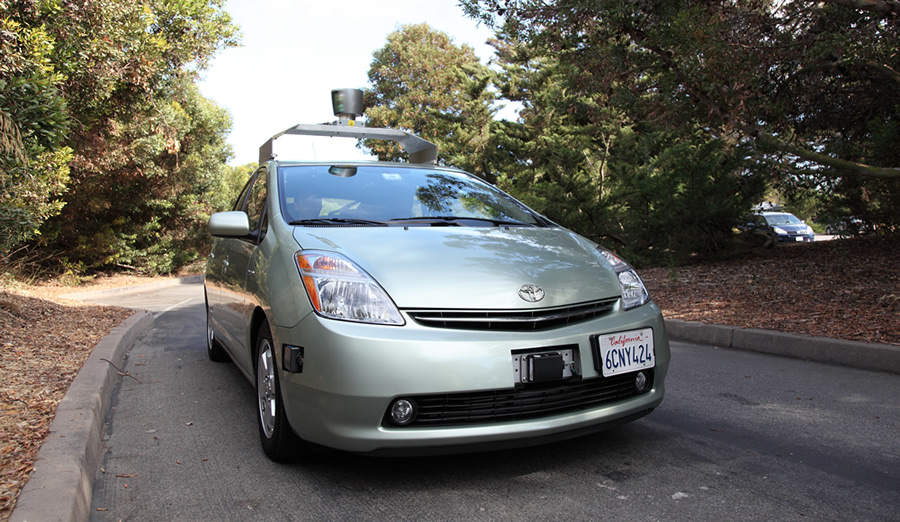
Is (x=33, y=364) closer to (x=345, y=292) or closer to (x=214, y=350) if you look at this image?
(x=214, y=350)

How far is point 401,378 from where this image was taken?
8.66 feet

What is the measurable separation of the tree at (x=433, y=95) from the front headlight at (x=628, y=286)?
2347cm

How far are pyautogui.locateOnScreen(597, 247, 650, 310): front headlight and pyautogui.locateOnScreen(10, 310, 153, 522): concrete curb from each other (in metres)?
2.47

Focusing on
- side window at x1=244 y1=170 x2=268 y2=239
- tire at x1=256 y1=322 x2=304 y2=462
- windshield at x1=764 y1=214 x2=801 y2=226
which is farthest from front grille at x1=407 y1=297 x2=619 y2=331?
windshield at x1=764 y1=214 x2=801 y2=226

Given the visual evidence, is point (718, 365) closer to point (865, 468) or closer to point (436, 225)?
point (865, 468)

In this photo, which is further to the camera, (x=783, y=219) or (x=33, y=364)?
(x=783, y=219)

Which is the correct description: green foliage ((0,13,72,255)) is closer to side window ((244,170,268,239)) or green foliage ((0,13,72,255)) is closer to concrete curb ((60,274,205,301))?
side window ((244,170,268,239))

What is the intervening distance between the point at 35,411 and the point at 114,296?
1331 centimetres

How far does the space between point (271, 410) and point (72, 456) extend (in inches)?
34.2

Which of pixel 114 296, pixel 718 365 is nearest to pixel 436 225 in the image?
pixel 718 365

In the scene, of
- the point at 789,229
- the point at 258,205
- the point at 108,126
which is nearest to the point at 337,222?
the point at 258,205

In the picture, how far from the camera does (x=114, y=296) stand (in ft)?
52.0

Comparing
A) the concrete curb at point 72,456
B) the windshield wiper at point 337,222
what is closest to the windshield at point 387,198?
the windshield wiper at point 337,222

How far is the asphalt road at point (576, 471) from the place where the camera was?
2652 mm
